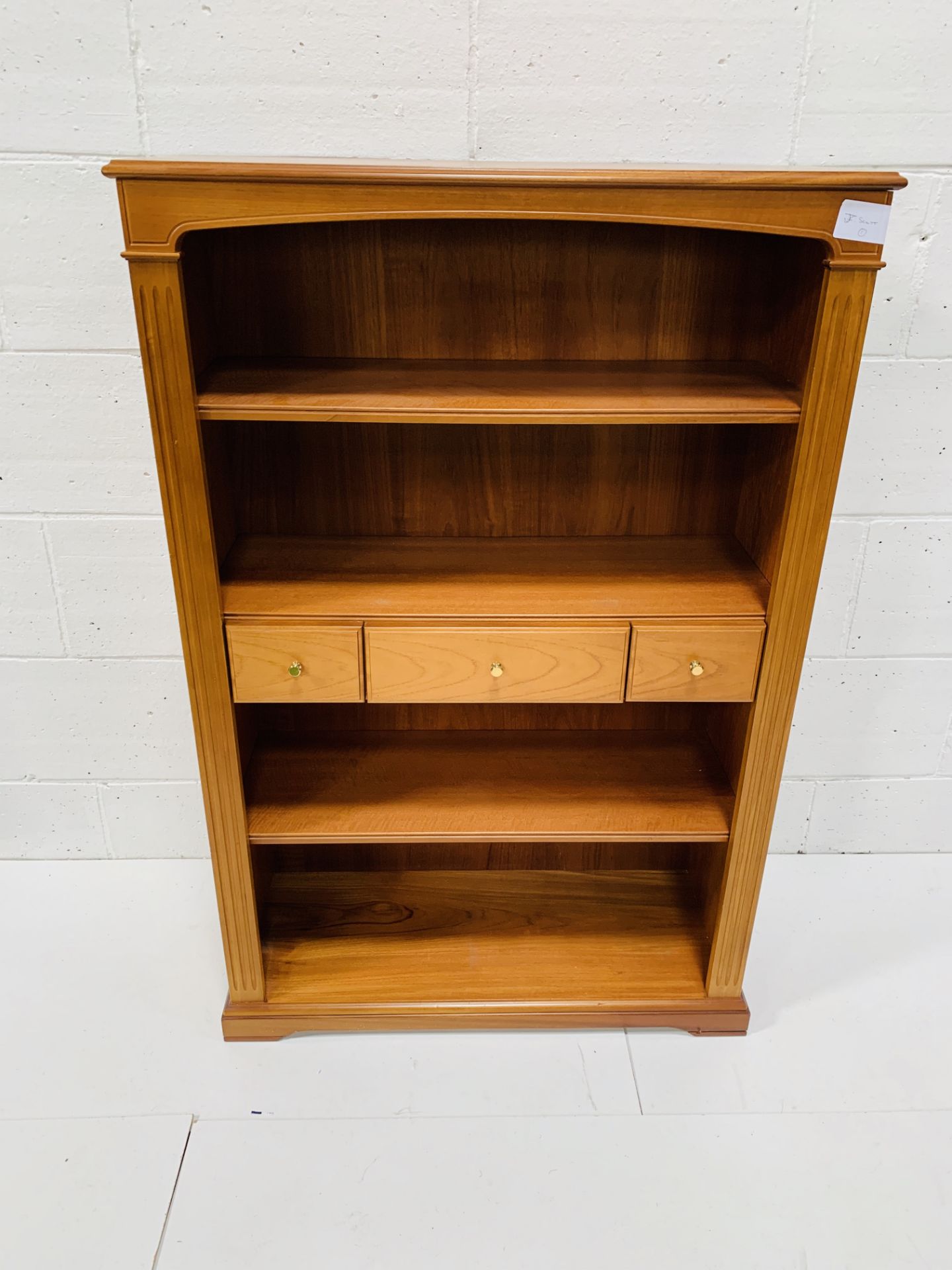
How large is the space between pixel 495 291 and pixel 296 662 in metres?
0.67

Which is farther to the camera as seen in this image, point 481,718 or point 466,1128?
point 481,718

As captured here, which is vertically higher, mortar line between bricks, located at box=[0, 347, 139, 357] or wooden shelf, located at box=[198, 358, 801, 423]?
wooden shelf, located at box=[198, 358, 801, 423]

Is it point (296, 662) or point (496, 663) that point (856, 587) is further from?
point (296, 662)

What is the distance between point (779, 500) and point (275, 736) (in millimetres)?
1012

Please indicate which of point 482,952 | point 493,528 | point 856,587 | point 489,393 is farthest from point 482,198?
point 482,952

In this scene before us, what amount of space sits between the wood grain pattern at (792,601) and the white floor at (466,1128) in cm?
23

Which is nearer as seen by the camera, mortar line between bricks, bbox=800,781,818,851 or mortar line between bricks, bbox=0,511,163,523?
mortar line between bricks, bbox=0,511,163,523

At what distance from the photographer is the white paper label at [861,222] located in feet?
3.99

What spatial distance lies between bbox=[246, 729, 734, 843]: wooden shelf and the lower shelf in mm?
278

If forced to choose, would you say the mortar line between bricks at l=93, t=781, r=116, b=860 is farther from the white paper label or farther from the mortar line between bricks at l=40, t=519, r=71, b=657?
the white paper label

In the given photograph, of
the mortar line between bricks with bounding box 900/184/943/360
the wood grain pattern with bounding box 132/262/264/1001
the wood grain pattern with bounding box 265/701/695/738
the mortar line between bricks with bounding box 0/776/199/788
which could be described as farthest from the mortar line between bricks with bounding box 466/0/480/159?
the mortar line between bricks with bounding box 0/776/199/788

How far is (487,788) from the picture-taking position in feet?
5.66

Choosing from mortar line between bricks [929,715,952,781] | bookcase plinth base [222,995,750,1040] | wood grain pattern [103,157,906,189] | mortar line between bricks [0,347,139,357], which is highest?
wood grain pattern [103,157,906,189]

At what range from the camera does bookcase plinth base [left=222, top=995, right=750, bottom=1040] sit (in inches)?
67.4
